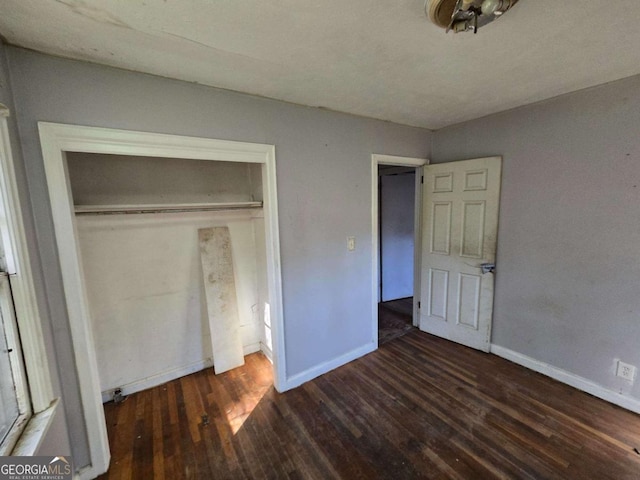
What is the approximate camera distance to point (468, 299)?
2758 mm

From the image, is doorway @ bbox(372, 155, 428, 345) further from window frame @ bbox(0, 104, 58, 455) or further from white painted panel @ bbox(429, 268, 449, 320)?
window frame @ bbox(0, 104, 58, 455)

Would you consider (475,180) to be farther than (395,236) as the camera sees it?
No

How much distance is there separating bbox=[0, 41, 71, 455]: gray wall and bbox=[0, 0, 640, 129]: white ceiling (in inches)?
9.0

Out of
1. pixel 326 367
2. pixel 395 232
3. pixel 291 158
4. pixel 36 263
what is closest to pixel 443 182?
pixel 395 232

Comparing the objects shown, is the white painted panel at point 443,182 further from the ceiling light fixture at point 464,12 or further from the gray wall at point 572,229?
the ceiling light fixture at point 464,12

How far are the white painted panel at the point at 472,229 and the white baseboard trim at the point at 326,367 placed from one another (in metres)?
1.40

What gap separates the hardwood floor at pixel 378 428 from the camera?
1556 mm

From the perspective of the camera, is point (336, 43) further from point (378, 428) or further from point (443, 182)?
point (378, 428)

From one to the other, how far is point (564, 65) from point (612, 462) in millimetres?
2379

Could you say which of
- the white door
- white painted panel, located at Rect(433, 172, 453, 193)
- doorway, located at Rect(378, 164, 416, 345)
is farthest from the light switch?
doorway, located at Rect(378, 164, 416, 345)

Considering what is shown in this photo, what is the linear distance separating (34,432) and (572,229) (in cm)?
353

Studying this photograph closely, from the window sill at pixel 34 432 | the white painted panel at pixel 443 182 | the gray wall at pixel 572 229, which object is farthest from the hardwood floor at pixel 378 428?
the white painted panel at pixel 443 182

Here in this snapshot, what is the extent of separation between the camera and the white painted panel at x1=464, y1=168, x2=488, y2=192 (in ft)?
8.31

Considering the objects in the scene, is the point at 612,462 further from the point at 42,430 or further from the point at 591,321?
the point at 42,430
